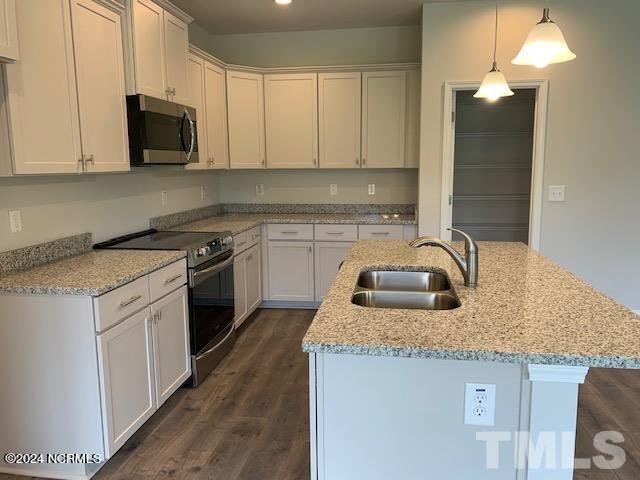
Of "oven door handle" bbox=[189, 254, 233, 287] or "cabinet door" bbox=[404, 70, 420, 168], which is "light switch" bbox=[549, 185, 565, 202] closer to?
"cabinet door" bbox=[404, 70, 420, 168]

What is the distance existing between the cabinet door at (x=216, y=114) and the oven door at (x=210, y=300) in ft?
3.94

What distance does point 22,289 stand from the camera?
2127 mm

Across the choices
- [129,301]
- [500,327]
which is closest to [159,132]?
[129,301]

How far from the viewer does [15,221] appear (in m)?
2.47

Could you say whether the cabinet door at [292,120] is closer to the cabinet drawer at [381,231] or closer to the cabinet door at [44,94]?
the cabinet drawer at [381,231]

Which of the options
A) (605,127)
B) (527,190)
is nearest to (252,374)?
(605,127)

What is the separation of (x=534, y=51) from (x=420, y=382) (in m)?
1.40

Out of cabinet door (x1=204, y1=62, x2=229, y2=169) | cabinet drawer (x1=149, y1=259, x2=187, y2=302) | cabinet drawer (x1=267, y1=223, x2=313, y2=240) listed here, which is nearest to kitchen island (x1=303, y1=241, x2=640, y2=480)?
cabinet drawer (x1=149, y1=259, x2=187, y2=302)

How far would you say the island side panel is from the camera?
1438 millimetres

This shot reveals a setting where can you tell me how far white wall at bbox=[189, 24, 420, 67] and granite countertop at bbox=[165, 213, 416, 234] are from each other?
1558mm

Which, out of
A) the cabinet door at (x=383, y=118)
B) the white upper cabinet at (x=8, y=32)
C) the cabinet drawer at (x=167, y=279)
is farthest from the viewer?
the cabinet door at (x=383, y=118)

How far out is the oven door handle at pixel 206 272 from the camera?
3.03 meters

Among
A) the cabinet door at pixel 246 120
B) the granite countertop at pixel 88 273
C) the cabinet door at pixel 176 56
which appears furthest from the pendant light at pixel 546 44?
the cabinet door at pixel 246 120

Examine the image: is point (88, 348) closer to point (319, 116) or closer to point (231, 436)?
point (231, 436)
